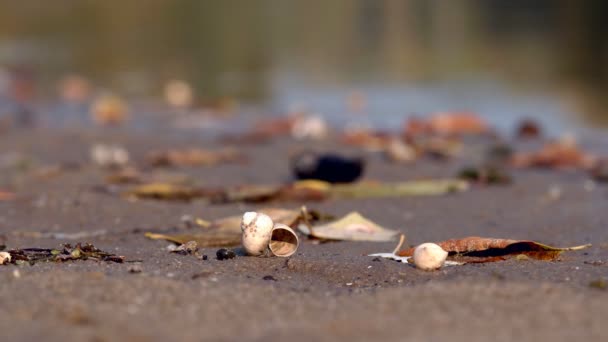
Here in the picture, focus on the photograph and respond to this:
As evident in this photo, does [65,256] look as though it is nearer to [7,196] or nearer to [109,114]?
[7,196]

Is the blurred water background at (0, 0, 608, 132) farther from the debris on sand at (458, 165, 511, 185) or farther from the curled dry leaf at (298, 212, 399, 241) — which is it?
the curled dry leaf at (298, 212, 399, 241)

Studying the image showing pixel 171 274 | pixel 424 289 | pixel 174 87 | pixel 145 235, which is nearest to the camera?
pixel 424 289

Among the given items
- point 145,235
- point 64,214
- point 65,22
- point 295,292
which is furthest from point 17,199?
point 65,22

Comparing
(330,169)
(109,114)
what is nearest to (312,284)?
(330,169)

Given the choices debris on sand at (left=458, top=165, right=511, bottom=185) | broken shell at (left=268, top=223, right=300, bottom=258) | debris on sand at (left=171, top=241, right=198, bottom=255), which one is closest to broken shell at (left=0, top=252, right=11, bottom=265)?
debris on sand at (left=171, top=241, right=198, bottom=255)

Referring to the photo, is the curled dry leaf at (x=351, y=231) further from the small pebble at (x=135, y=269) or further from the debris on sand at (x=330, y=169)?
the debris on sand at (x=330, y=169)

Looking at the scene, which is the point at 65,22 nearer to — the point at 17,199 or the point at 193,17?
Result: the point at 193,17
